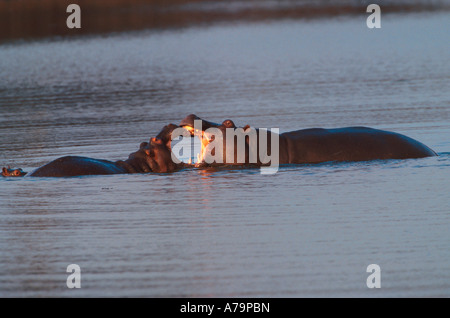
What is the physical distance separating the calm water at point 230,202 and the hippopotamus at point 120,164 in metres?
0.17

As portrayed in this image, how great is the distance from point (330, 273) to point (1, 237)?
139 inches

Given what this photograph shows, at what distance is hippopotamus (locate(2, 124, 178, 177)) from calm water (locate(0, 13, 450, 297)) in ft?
0.57

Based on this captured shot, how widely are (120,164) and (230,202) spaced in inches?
92.2

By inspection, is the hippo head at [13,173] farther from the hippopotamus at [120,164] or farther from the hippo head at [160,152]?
the hippo head at [160,152]

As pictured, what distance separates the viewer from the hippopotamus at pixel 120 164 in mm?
12398

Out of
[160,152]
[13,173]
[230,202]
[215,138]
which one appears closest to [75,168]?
[13,173]

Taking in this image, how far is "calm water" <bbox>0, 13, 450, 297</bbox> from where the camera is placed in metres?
8.23

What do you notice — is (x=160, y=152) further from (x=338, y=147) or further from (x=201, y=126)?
(x=338, y=147)

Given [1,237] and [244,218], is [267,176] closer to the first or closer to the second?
[244,218]

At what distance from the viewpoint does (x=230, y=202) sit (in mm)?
10805

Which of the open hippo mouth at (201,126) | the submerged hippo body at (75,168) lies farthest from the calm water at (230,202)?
the open hippo mouth at (201,126)

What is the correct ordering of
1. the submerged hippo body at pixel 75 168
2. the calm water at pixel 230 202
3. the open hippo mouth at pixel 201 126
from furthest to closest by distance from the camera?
the submerged hippo body at pixel 75 168 → the open hippo mouth at pixel 201 126 → the calm water at pixel 230 202
